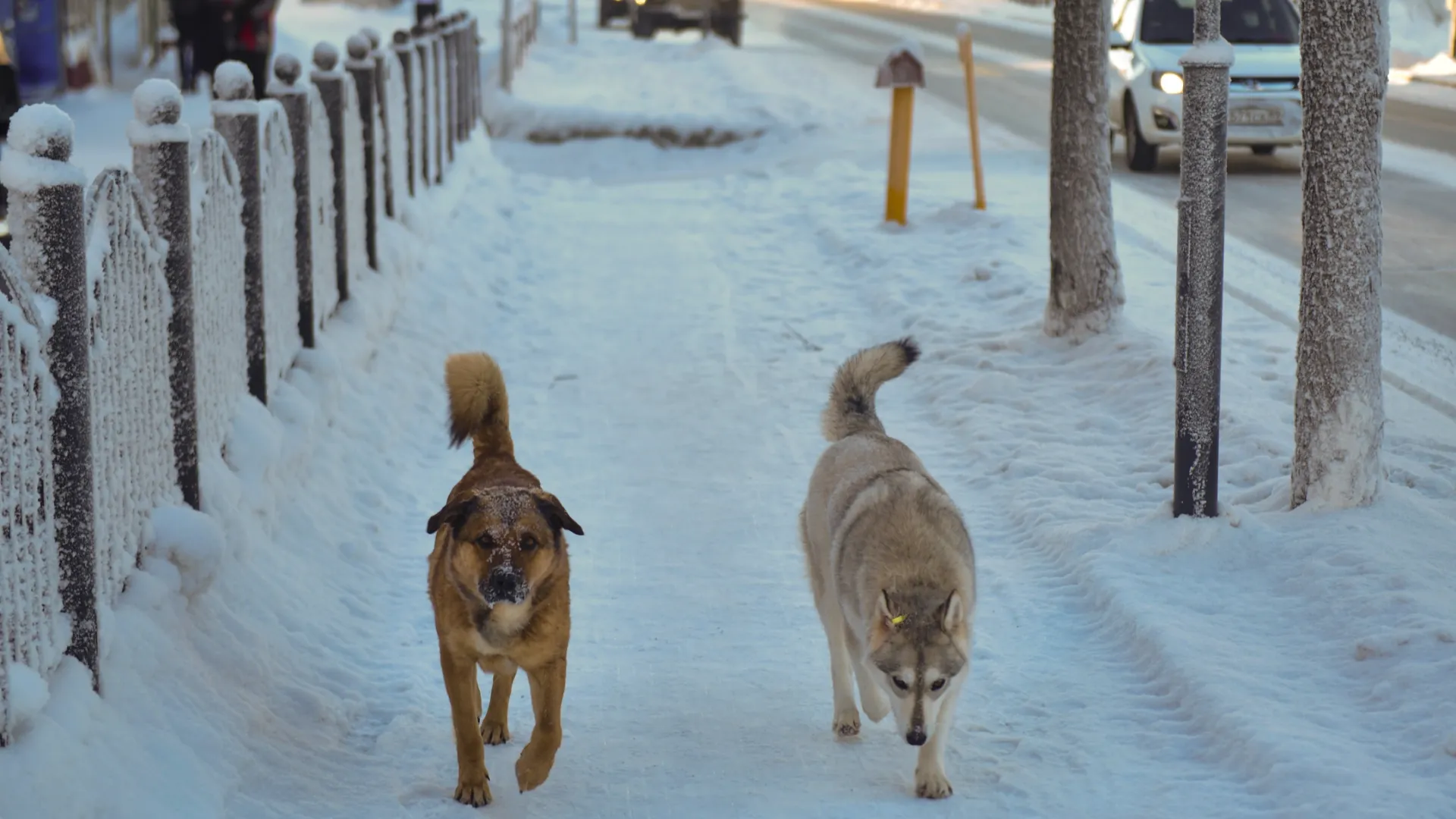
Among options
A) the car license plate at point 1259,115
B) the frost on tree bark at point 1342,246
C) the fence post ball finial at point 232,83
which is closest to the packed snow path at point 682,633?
the frost on tree bark at point 1342,246

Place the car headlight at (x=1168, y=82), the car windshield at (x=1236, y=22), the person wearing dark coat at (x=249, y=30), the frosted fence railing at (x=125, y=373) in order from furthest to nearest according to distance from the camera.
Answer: the person wearing dark coat at (x=249, y=30) < the car windshield at (x=1236, y=22) < the car headlight at (x=1168, y=82) < the frosted fence railing at (x=125, y=373)

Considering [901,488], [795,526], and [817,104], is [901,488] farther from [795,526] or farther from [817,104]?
[817,104]

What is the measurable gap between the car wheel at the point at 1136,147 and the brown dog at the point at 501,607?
1412cm

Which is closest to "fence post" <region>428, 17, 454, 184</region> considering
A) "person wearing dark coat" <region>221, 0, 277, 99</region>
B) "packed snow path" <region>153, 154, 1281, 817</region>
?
"packed snow path" <region>153, 154, 1281, 817</region>

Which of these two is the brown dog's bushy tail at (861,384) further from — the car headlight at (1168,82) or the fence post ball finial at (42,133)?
the car headlight at (1168,82)

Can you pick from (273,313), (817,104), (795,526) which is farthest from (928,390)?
(817,104)

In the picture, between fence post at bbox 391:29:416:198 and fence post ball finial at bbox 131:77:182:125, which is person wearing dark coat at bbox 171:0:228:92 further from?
fence post ball finial at bbox 131:77:182:125

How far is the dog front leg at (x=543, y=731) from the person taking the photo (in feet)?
16.6

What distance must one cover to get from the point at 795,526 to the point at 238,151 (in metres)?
2.95

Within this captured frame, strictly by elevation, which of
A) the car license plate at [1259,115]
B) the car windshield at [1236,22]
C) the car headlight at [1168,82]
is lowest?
the car license plate at [1259,115]

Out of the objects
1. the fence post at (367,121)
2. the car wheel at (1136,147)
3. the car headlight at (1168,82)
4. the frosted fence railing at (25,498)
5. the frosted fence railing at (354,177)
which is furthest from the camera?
the car wheel at (1136,147)

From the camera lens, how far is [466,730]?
504 centimetres

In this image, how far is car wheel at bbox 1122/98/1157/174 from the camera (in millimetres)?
18234

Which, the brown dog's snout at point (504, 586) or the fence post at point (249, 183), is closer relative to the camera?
the brown dog's snout at point (504, 586)
